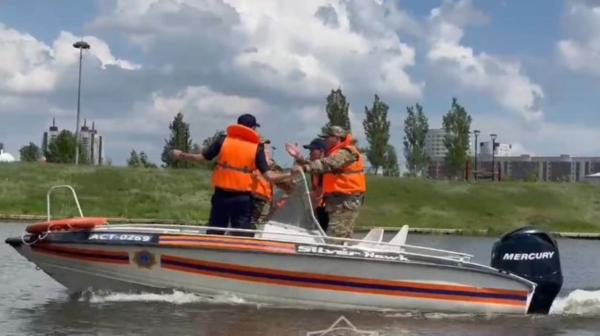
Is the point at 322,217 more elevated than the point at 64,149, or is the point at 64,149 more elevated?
the point at 64,149

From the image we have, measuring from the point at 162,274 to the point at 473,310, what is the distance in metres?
3.32

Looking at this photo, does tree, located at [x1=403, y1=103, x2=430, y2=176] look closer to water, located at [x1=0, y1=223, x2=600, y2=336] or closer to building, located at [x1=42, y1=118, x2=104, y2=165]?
building, located at [x1=42, y1=118, x2=104, y2=165]

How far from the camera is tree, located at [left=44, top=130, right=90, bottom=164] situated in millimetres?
59188

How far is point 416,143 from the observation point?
63.8 m

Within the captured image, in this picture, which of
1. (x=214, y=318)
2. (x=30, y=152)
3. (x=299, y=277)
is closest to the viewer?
(x=214, y=318)

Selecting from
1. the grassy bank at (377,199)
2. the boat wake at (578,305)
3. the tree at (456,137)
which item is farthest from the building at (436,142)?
the boat wake at (578,305)

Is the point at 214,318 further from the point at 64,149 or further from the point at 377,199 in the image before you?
the point at 64,149

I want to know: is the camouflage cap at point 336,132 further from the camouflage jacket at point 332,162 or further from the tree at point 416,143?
the tree at point 416,143

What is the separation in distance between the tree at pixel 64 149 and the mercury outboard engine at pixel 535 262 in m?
50.9

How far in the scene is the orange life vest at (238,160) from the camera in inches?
402

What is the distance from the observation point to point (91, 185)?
42.8 meters

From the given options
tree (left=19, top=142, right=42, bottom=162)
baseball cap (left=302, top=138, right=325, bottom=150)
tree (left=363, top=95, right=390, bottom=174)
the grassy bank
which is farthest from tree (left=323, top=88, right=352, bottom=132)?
baseball cap (left=302, top=138, right=325, bottom=150)

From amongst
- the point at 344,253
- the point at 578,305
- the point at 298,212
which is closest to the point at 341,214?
the point at 298,212

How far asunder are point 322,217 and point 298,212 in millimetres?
563
